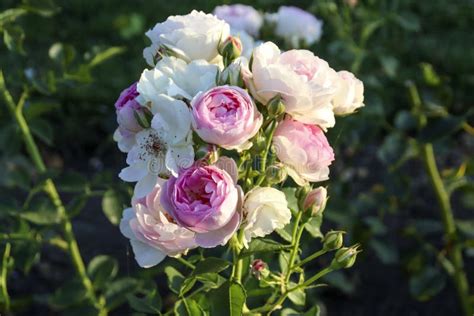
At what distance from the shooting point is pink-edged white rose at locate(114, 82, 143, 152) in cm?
103

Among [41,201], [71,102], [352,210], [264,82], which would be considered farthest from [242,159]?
[71,102]

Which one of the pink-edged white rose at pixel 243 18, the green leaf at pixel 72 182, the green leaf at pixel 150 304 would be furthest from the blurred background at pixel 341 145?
the green leaf at pixel 150 304

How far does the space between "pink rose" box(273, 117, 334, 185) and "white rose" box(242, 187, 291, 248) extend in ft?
0.16

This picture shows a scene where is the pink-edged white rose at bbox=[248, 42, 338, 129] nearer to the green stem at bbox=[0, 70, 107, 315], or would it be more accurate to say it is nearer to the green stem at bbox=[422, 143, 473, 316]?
the green stem at bbox=[0, 70, 107, 315]

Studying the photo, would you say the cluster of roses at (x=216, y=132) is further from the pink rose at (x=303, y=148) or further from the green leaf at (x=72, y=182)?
the green leaf at (x=72, y=182)

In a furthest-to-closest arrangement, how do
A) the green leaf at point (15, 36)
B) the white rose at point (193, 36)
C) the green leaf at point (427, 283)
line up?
1. the green leaf at point (427, 283)
2. the green leaf at point (15, 36)
3. the white rose at point (193, 36)

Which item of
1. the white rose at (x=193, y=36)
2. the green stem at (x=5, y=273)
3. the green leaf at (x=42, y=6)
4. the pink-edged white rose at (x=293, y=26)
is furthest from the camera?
the pink-edged white rose at (x=293, y=26)

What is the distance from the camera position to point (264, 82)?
101 centimetres

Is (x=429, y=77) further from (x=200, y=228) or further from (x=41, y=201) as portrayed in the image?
(x=200, y=228)

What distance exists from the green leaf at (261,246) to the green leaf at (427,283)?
2.89ft

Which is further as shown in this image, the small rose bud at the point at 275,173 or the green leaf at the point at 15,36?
the green leaf at the point at 15,36

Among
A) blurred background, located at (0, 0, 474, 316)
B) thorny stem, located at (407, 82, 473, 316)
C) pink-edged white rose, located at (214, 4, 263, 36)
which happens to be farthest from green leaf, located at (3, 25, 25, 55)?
thorny stem, located at (407, 82, 473, 316)

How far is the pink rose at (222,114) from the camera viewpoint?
3.15 feet

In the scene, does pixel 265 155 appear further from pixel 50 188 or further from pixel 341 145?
pixel 341 145
